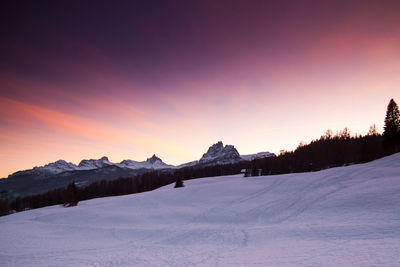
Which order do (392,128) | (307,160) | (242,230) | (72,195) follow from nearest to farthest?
(242,230), (392,128), (72,195), (307,160)

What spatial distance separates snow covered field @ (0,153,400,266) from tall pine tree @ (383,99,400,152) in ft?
60.3

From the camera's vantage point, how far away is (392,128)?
52219mm

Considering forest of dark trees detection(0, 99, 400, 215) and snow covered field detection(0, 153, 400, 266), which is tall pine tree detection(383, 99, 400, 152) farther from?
snow covered field detection(0, 153, 400, 266)

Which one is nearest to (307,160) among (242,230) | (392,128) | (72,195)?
(392,128)

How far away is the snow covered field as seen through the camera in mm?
11945

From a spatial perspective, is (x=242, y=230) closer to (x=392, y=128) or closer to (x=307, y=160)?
(x=392, y=128)

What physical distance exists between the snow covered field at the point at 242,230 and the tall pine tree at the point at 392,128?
18.4m

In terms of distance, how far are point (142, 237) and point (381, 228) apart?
20.0 m

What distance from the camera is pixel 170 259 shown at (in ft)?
46.6

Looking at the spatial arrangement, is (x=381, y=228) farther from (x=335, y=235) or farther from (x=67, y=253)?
(x=67, y=253)

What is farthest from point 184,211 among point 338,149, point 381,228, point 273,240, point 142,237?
point 338,149

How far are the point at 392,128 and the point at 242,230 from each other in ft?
180

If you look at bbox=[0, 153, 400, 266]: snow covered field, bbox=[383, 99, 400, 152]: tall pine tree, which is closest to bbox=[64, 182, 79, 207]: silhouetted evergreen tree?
bbox=[0, 153, 400, 266]: snow covered field

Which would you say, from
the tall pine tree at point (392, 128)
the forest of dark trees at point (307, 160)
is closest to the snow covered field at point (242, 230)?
the tall pine tree at point (392, 128)
